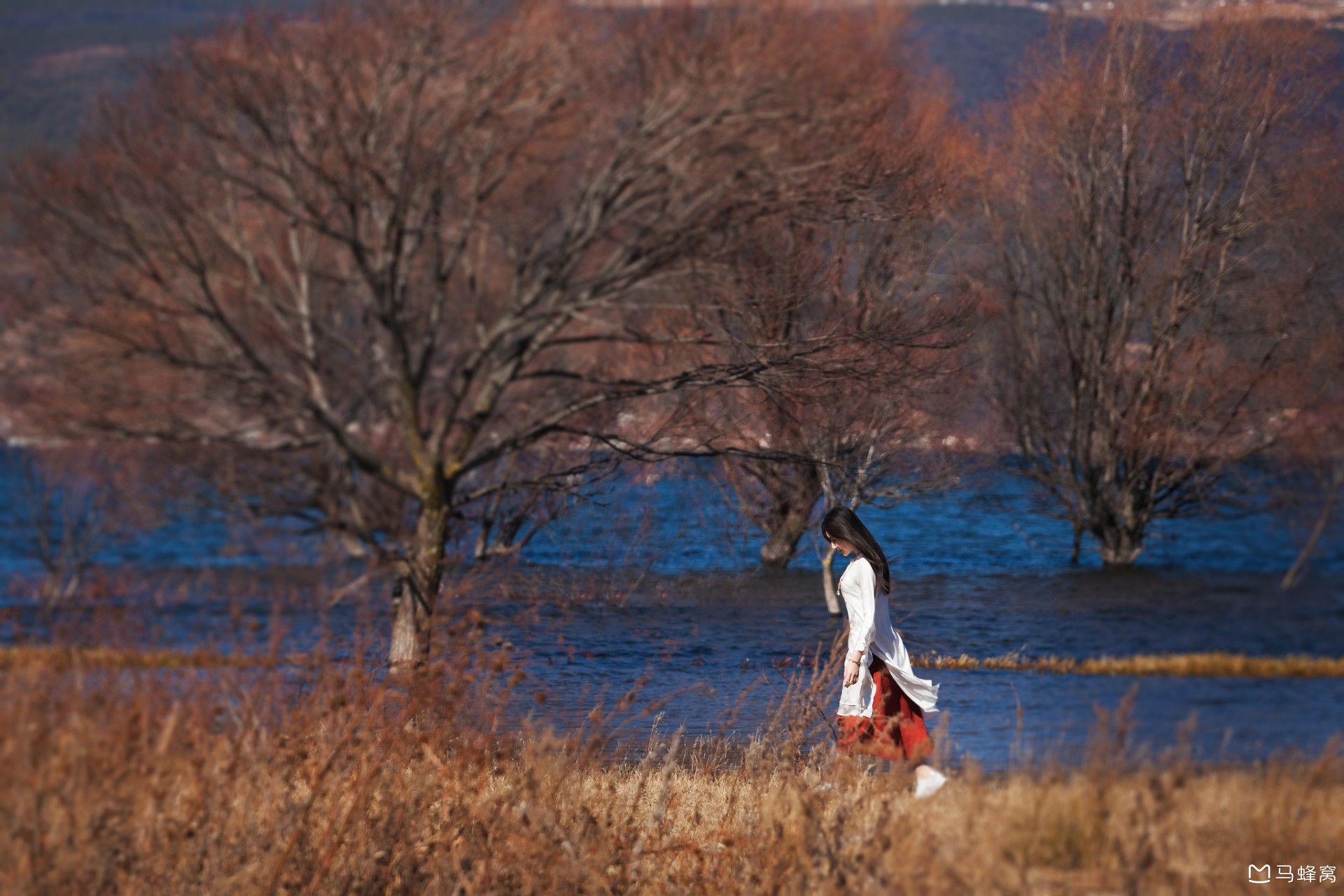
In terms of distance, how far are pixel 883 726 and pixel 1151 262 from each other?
9.51m

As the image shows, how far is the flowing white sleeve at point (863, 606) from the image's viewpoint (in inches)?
204

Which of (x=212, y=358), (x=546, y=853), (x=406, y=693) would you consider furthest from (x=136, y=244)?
(x=546, y=853)

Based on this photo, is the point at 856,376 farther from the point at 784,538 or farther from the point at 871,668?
the point at 871,668

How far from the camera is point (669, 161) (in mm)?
11781

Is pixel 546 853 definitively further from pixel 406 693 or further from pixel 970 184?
pixel 970 184

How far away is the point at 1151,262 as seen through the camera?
12883 millimetres

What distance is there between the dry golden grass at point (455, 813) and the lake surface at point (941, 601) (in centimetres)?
385

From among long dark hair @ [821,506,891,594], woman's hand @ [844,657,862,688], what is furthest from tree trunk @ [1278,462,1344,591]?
woman's hand @ [844,657,862,688]

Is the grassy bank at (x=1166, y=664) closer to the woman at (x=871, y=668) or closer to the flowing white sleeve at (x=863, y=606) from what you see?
the woman at (x=871, y=668)

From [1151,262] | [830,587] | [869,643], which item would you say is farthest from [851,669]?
[1151,262]

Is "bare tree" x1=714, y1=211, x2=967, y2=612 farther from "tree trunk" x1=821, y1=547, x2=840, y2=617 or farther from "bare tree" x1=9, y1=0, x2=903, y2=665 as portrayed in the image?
"bare tree" x1=9, y1=0, x2=903, y2=665

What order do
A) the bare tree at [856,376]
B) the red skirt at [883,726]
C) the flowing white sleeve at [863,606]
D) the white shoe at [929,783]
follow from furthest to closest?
1. the bare tree at [856,376]
2. the flowing white sleeve at [863,606]
3. the red skirt at [883,726]
4. the white shoe at [929,783]

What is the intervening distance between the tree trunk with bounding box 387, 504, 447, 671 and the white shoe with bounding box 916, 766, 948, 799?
6.28 m

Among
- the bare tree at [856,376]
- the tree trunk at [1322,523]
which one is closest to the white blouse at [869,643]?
the bare tree at [856,376]
